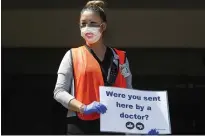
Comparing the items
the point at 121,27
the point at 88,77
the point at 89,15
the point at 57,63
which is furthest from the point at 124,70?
the point at 57,63

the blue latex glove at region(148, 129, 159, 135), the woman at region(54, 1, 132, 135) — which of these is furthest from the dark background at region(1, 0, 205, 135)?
the blue latex glove at region(148, 129, 159, 135)

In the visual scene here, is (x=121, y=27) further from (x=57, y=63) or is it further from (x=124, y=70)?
(x=124, y=70)

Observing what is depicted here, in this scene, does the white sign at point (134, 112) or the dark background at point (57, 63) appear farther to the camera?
the dark background at point (57, 63)

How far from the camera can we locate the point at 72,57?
99.6 inches

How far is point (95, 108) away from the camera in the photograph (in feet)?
7.60

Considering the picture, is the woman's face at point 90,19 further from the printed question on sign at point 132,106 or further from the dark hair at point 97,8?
the printed question on sign at point 132,106

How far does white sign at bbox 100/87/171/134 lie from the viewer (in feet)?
7.80

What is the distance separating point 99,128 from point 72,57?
0.38 meters

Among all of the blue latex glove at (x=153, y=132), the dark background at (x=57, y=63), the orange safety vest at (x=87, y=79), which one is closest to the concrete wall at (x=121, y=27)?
the dark background at (x=57, y=63)

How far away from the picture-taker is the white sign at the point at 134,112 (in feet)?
7.80

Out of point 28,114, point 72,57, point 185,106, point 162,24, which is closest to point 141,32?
point 162,24

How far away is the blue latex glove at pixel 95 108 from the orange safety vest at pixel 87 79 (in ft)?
0.29

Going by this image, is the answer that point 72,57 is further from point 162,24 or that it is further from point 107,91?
point 162,24

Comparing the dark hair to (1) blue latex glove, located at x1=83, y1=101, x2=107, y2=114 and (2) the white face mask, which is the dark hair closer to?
(2) the white face mask
